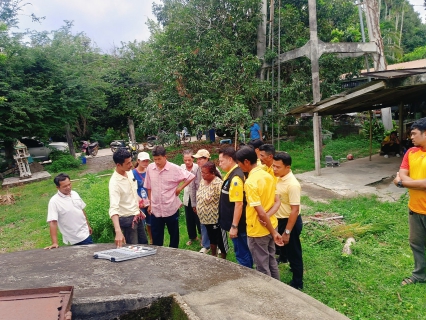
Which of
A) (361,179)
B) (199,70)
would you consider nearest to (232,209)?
(361,179)

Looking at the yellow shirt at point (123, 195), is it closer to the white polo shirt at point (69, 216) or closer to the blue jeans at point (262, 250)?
the white polo shirt at point (69, 216)

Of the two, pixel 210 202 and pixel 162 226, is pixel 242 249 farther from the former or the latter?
pixel 162 226

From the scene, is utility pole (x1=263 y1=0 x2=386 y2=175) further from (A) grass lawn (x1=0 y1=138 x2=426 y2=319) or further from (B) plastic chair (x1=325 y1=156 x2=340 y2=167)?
(A) grass lawn (x1=0 y1=138 x2=426 y2=319)

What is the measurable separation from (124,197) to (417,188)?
296 centimetres

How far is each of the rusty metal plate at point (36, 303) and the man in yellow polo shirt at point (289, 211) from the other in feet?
6.59

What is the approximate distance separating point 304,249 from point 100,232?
291 cm

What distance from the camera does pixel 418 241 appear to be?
3.26m

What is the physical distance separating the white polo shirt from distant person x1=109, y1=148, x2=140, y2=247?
0.45 m

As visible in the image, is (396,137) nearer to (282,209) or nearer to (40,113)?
(282,209)

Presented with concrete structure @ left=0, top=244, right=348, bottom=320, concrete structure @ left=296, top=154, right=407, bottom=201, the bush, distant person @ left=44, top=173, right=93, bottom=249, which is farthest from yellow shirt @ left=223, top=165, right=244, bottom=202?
the bush

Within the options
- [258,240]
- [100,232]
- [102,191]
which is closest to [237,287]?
[258,240]

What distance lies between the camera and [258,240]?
118 inches

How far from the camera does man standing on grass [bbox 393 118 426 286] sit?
9.93 ft

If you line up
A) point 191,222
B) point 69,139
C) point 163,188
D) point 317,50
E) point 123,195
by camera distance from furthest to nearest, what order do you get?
1. point 69,139
2. point 317,50
3. point 191,222
4. point 163,188
5. point 123,195
